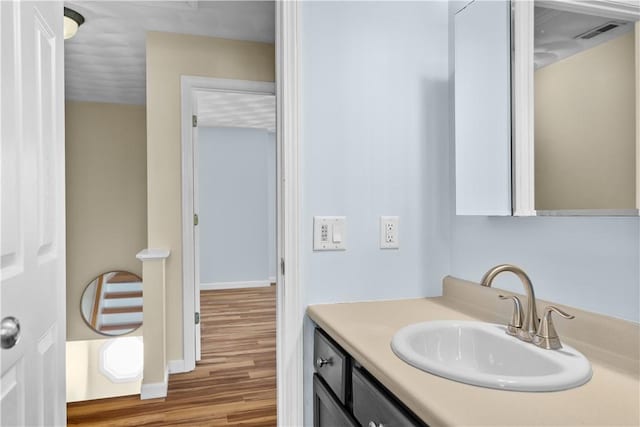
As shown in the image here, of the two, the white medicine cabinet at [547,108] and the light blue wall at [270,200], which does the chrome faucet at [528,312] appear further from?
the light blue wall at [270,200]

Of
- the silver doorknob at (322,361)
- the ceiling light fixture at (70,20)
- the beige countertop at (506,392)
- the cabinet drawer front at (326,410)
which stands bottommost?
the cabinet drawer front at (326,410)

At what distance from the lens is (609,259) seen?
92 cm

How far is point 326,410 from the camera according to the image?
117 cm

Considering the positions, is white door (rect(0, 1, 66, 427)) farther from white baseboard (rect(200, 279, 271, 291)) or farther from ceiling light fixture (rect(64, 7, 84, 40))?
white baseboard (rect(200, 279, 271, 291))

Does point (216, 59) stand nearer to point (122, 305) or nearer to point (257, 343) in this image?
point (257, 343)

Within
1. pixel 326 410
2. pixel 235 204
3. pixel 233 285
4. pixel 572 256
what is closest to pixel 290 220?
pixel 326 410

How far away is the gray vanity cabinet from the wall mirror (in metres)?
0.64

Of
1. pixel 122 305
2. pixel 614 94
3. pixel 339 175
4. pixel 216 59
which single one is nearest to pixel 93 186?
pixel 122 305

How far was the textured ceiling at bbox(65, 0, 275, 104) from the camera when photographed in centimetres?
246

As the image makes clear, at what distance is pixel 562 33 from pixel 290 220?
0.91m

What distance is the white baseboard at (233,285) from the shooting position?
587 centimetres

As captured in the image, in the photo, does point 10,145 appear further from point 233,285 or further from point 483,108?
point 233,285

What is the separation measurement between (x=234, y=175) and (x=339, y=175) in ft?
15.7

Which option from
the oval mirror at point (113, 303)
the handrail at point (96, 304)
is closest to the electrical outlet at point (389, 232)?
the oval mirror at point (113, 303)
